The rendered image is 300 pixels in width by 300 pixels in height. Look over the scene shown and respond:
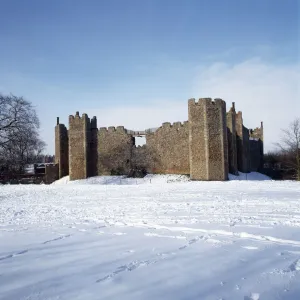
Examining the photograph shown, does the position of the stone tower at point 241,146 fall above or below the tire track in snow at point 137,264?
above

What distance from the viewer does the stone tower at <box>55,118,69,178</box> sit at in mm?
34031

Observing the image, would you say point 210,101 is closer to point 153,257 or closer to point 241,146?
point 241,146

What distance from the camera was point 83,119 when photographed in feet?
103

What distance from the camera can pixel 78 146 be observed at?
1238 inches

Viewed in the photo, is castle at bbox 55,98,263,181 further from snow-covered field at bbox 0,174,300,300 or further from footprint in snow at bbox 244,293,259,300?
footprint in snow at bbox 244,293,259,300

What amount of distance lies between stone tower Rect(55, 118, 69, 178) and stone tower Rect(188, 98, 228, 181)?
14.1 m

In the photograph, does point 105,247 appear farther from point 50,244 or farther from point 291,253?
point 291,253

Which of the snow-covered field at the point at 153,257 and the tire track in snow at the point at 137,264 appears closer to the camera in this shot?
the snow-covered field at the point at 153,257

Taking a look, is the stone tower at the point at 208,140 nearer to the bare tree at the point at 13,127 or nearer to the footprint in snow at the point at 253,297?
the bare tree at the point at 13,127

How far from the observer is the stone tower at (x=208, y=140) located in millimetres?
24781

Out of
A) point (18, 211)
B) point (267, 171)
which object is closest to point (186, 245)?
point (18, 211)

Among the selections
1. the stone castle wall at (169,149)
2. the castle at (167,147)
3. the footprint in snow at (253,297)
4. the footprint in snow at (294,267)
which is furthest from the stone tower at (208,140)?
the footprint in snow at (253,297)

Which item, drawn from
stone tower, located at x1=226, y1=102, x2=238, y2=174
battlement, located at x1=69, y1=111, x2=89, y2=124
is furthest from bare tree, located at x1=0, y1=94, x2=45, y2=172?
stone tower, located at x1=226, y1=102, x2=238, y2=174

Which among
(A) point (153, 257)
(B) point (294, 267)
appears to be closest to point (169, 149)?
(A) point (153, 257)
